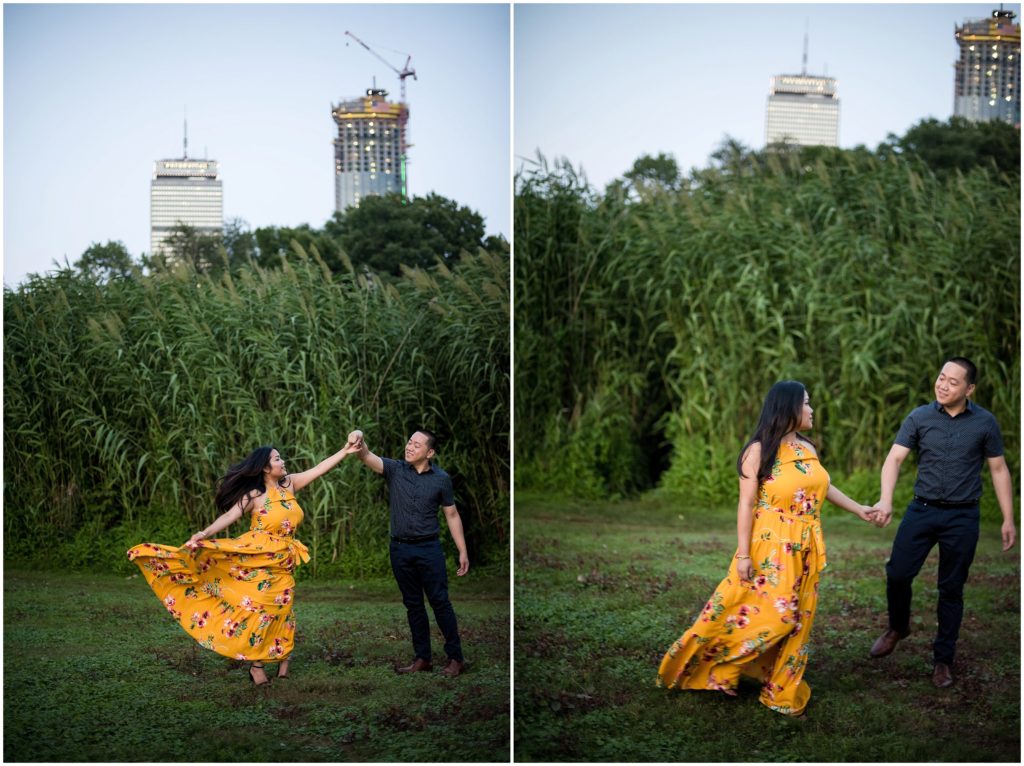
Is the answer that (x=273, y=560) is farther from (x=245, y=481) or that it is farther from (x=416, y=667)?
(x=416, y=667)

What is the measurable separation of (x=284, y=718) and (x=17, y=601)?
4.16 feet

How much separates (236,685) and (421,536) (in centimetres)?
88

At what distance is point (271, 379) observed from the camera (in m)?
5.00

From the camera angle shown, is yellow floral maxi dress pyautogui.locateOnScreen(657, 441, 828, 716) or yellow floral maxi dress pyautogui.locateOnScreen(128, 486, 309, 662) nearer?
yellow floral maxi dress pyautogui.locateOnScreen(657, 441, 828, 716)

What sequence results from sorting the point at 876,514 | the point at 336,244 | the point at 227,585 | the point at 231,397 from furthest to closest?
the point at 336,244
the point at 231,397
the point at 227,585
the point at 876,514

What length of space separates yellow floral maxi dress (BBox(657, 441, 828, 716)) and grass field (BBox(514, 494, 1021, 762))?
0.94ft

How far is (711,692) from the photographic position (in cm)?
446

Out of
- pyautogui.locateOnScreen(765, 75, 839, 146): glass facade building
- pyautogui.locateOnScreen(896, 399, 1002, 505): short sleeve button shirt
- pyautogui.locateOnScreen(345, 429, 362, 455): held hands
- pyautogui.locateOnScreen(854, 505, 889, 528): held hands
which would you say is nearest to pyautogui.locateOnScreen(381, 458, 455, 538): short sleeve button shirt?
pyautogui.locateOnScreen(345, 429, 362, 455): held hands

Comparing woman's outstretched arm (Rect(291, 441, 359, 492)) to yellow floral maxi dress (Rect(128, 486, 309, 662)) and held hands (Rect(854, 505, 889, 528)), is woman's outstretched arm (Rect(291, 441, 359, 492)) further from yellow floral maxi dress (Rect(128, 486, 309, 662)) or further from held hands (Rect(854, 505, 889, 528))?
held hands (Rect(854, 505, 889, 528))

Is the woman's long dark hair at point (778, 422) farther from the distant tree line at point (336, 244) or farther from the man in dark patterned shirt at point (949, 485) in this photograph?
the distant tree line at point (336, 244)

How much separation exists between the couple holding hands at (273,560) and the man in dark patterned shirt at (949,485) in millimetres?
1687

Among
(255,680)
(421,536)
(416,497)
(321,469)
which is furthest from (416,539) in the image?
(255,680)

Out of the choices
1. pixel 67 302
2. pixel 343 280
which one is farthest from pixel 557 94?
pixel 67 302

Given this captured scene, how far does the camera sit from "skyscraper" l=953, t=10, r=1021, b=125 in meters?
6.00
